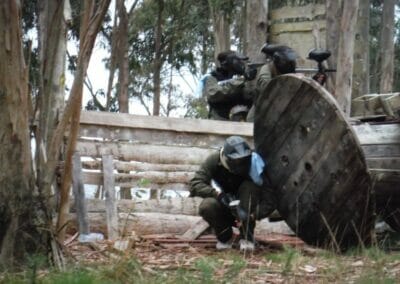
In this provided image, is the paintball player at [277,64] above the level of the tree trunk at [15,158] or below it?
above

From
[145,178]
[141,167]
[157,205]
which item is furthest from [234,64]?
[157,205]

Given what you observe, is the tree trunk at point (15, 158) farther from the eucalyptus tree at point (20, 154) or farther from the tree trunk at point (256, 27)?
the tree trunk at point (256, 27)

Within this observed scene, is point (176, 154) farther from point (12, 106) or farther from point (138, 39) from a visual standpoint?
point (138, 39)

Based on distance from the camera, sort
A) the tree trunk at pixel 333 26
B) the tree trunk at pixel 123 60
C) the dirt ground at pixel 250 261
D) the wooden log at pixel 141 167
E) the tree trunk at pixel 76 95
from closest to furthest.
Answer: the dirt ground at pixel 250 261 → the tree trunk at pixel 76 95 → the wooden log at pixel 141 167 → the tree trunk at pixel 333 26 → the tree trunk at pixel 123 60

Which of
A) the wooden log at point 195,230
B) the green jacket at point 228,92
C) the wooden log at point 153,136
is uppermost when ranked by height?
the green jacket at point 228,92

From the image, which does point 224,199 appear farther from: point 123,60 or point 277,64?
point 123,60

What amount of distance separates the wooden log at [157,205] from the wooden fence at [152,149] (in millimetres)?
206

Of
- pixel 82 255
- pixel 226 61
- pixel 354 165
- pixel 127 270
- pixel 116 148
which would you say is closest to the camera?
pixel 127 270

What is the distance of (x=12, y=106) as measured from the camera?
4.63 meters

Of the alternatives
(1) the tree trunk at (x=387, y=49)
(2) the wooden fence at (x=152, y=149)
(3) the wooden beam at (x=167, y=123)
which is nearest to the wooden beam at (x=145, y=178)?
(2) the wooden fence at (x=152, y=149)

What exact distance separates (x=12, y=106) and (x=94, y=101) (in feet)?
57.4

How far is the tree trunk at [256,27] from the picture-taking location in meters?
11.5

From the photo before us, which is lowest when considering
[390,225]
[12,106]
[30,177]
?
[390,225]

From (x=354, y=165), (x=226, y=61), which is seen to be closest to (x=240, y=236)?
(x=354, y=165)
